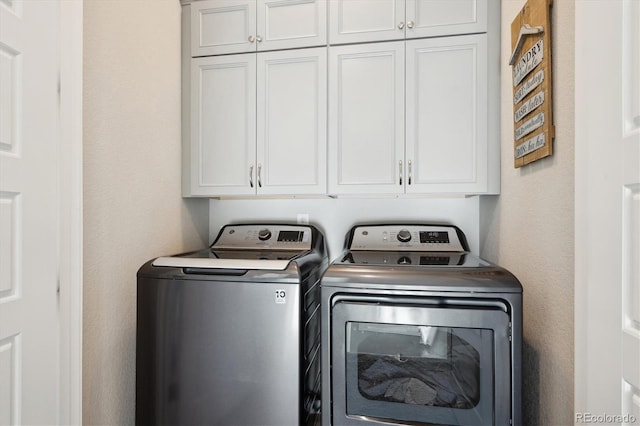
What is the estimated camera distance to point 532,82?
4.09 ft

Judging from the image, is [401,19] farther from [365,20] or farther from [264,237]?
[264,237]

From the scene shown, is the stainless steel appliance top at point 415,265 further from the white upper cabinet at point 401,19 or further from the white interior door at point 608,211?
the white upper cabinet at point 401,19

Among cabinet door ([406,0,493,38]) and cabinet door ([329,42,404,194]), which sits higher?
cabinet door ([406,0,493,38])

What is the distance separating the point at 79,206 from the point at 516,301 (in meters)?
1.59

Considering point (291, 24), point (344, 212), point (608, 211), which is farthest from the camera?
point (344, 212)

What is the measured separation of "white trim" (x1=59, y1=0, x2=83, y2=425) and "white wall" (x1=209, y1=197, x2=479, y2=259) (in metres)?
1.06

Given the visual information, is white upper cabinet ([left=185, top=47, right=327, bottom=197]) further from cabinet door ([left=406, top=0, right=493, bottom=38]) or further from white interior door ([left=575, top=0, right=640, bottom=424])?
white interior door ([left=575, top=0, right=640, bottom=424])

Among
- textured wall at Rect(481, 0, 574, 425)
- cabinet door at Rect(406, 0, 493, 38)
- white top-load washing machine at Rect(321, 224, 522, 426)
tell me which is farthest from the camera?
cabinet door at Rect(406, 0, 493, 38)

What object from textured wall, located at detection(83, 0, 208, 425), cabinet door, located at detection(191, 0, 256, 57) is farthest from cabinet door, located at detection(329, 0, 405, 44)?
textured wall, located at detection(83, 0, 208, 425)

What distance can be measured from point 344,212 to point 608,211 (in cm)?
142

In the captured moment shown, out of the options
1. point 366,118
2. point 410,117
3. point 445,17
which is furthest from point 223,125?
point 445,17

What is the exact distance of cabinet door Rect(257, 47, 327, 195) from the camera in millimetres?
1839

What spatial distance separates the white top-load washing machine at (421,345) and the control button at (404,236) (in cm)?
57

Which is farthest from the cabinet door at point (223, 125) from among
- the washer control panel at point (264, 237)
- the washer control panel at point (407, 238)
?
the washer control panel at point (407, 238)
